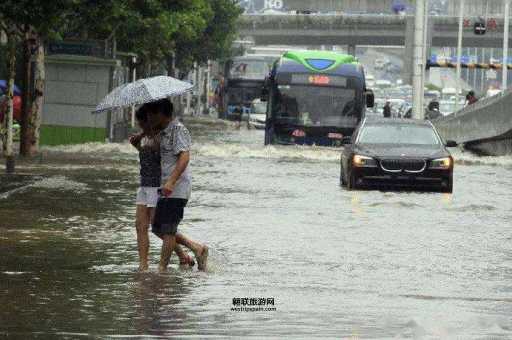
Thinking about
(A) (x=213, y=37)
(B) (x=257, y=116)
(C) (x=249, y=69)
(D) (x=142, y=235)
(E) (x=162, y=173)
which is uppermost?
(A) (x=213, y=37)

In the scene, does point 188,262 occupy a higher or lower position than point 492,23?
lower

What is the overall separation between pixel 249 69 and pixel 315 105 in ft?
168

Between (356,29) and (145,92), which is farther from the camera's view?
(356,29)

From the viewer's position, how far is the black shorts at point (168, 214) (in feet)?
47.6

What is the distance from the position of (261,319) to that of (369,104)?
3532 centimetres

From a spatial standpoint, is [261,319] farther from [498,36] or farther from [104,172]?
[498,36]

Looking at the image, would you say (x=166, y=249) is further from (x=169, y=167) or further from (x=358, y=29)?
(x=358, y=29)

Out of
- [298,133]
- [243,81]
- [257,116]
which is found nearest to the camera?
[298,133]

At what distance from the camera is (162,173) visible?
47.8ft

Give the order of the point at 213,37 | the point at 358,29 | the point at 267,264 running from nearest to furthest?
the point at 267,264 < the point at 213,37 < the point at 358,29

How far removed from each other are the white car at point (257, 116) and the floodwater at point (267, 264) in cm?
5265

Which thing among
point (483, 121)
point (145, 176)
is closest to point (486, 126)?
point (483, 121)

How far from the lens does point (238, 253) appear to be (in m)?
16.8

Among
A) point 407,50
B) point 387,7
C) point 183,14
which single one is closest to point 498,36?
point 407,50
